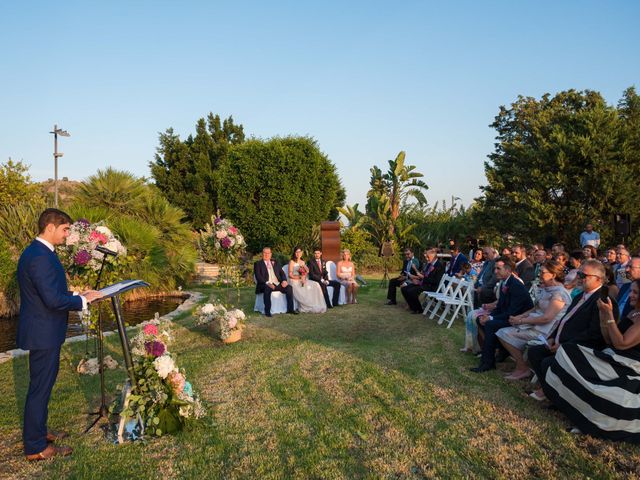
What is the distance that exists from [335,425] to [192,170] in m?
33.4

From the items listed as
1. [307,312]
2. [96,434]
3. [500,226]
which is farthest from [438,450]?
[500,226]

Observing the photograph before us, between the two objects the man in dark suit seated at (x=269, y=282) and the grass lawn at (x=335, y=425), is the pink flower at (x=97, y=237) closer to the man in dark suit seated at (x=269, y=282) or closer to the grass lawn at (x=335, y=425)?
the grass lawn at (x=335, y=425)

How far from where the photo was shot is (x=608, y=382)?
3893 millimetres

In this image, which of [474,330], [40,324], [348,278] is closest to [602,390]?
[474,330]

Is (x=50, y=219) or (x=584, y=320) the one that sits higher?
(x=50, y=219)

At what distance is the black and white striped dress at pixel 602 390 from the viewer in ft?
12.4

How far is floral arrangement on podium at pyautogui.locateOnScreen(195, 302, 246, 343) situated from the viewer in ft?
26.2

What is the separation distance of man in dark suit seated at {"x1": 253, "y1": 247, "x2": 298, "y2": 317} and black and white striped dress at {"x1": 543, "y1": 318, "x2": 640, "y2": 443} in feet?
24.4

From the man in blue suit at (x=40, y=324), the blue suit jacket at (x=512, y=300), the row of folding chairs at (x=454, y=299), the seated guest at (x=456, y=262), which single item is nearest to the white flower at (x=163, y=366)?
the man in blue suit at (x=40, y=324)

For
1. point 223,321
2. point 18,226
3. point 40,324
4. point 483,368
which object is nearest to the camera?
point 40,324

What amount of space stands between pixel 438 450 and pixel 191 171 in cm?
3427

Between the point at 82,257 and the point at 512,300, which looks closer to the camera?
the point at 82,257

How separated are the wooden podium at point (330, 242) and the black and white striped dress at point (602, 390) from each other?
10.7m

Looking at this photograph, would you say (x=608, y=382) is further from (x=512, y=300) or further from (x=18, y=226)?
(x=18, y=226)
